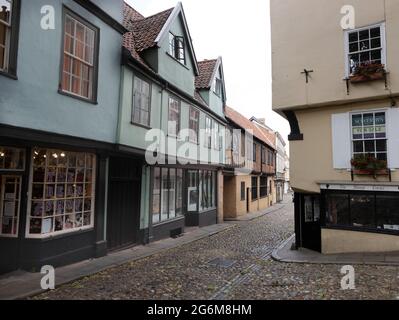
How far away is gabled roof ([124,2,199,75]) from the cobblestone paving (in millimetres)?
8274

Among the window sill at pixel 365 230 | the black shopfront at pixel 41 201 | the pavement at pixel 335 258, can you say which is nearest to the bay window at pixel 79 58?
the black shopfront at pixel 41 201

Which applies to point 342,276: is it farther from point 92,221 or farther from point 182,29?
point 182,29

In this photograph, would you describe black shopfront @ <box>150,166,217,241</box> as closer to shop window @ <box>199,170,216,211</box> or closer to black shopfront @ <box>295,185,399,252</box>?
shop window @ <box>199,170,216,211</box>

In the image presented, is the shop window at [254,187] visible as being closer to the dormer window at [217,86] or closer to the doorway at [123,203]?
the dormer window at [217,86]

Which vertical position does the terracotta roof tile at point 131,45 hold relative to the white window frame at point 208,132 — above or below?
above

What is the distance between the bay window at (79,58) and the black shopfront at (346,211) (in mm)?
8334

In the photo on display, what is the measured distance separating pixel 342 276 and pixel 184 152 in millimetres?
9256

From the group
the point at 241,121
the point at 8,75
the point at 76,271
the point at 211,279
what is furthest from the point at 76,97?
the point at 241,121

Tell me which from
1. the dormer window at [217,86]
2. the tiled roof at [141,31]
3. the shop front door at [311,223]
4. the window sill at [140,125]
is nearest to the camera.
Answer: the window sill at [140,125]

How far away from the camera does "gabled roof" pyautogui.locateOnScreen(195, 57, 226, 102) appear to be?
65.4 ft

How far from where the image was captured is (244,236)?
16.1 m

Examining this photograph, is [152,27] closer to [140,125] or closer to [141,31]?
[141,31]

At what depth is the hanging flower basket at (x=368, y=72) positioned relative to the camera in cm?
1064

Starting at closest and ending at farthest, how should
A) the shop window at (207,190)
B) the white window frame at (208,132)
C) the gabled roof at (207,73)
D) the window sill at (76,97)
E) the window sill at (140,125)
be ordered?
the window sill at (76,97) < the window sill at (140,125) < the white window frame at (208,132) < the shop window at (207,190) < the gabled roof at (207,73)
